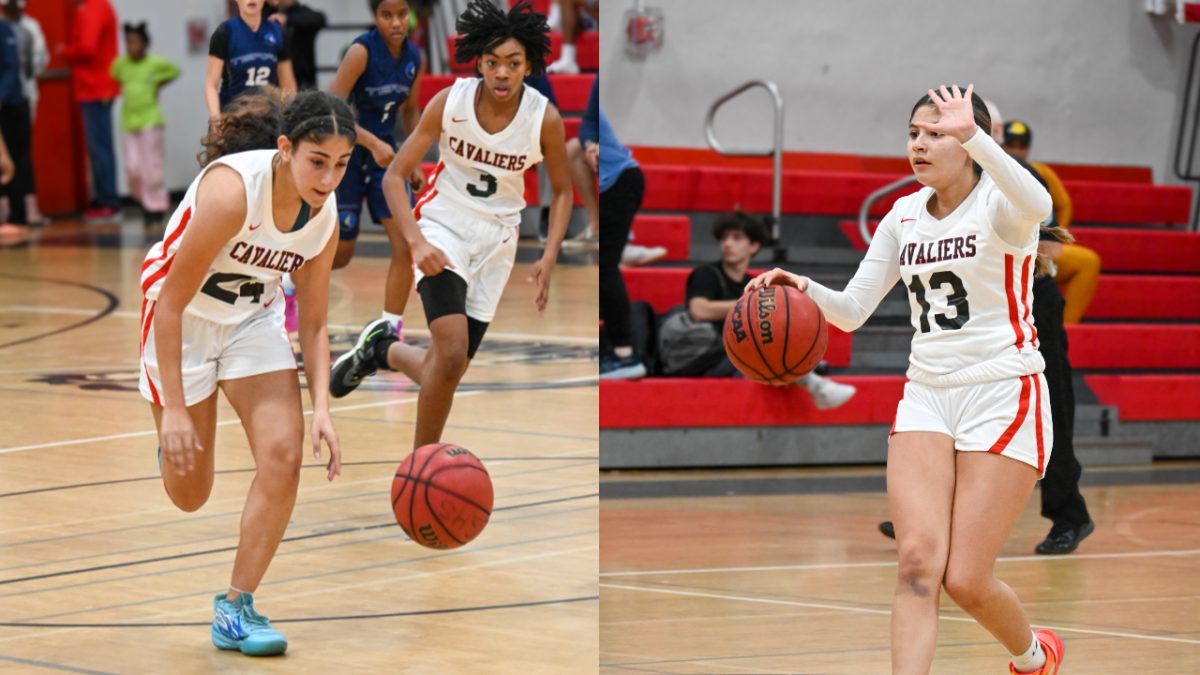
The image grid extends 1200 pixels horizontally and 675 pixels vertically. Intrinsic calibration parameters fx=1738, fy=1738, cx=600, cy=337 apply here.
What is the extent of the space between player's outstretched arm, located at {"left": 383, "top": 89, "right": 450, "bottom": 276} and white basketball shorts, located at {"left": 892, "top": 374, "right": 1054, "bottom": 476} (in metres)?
1.98

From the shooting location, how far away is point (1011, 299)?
11.7 feet

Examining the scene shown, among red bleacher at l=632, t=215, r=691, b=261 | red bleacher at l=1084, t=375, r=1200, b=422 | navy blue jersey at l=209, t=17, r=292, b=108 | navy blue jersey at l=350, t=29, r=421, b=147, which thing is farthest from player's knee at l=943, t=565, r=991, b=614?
red bleacher at l=632, t=215, r=691, b=261

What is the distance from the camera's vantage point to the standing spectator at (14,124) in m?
14.4

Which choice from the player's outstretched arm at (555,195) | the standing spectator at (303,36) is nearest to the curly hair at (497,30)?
the player's outstretched arm at (555,195)

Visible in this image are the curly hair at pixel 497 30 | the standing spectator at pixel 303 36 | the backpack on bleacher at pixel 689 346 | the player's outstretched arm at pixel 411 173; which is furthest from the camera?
the standing spectator at pixel 303 36

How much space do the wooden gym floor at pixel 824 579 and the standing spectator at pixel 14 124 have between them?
29.2ft

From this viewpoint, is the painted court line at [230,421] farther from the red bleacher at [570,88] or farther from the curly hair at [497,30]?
the curly hair at [497,30]

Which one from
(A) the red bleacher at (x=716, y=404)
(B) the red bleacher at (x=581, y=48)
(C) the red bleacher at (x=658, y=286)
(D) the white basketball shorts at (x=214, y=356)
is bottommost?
(A) the red bleacher at (x=716, y=404)

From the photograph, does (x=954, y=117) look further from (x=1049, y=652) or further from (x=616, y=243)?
(x=616, y=243)

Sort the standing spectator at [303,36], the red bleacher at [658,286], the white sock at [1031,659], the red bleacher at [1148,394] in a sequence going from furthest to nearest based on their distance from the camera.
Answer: the standing spectator at [303,36]
the red bleacher at [658,286]
the red bleacher at [1148,394]
the white sock at [1031,659]

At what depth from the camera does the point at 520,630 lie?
13.8 feet

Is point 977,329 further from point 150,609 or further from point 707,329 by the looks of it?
point 707,329

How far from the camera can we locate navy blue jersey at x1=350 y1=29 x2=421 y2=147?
220 inches

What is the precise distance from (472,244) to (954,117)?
227cm
